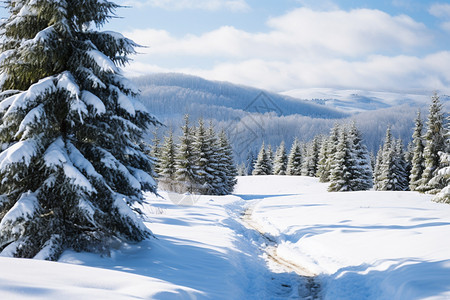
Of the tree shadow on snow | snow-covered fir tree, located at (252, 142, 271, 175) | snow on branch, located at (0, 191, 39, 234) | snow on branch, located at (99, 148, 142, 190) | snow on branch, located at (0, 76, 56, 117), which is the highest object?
snow on branch, located at (0, 76, 56, 117)

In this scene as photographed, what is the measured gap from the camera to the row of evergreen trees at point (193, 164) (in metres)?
36.0

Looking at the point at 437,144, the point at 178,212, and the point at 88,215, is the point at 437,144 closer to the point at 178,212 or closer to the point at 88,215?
the point at 178,212

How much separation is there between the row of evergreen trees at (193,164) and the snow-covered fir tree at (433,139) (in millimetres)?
22526

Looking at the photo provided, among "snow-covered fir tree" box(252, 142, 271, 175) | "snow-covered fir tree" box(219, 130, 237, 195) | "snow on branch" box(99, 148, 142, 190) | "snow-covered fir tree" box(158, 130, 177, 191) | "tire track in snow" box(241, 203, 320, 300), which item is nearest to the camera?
"snow on branch" box(99, 148, 142, 190)

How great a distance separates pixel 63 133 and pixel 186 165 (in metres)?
28.5

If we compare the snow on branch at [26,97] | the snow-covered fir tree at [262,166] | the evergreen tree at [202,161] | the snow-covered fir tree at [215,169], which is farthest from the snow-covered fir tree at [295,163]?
the snow on branch at [26,97]

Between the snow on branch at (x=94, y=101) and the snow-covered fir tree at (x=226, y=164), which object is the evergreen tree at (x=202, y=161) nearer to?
the snow-covered fir tree at (x=226, y=164)

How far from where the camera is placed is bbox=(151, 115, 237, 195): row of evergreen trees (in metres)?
36.0

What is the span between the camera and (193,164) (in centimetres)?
3678

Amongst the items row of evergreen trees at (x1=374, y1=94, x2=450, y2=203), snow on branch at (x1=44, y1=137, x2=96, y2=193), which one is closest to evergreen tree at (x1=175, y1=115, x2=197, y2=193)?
row of evergreen trees at (x1=374, y1=94, x2=450, y2=203)

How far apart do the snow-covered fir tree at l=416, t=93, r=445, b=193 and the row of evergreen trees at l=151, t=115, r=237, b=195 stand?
22.5 meters

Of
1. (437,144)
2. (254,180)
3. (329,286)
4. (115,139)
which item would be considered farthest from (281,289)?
(254,180)

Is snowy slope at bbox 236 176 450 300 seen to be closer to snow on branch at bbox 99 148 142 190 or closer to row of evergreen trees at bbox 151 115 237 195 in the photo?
snow on branch at bbox 99 148 142 190

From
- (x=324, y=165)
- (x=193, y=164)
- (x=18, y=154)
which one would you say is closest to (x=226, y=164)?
(x=193, y=164)
